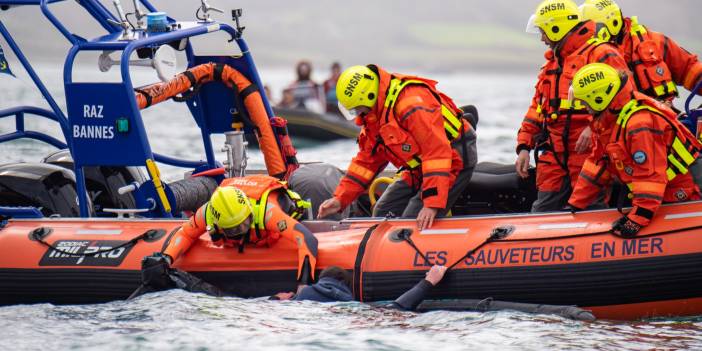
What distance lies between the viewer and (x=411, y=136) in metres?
5.55

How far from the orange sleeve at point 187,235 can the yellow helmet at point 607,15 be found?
2.51 meters

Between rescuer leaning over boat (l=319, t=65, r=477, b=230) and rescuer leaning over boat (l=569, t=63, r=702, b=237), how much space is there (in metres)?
0.74

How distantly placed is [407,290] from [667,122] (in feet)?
4.83

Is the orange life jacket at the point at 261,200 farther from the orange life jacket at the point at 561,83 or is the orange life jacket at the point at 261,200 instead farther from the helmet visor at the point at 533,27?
the helmet visor at the point at 533,27

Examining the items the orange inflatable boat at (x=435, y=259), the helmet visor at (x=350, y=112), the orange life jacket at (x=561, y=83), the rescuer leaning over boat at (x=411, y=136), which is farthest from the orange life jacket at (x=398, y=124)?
the orange life jacket at (x=561, y=83)

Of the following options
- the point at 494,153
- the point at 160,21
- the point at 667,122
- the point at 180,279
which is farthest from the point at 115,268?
the point at 494,153

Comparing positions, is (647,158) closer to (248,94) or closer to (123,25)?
(248,94)

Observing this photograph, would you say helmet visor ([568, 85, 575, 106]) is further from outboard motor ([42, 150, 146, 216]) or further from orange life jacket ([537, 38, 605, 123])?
outboard motor ([42, 150, 146, 216])

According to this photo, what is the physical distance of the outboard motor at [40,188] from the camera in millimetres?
6699

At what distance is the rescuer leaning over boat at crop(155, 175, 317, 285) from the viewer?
18.0 ft

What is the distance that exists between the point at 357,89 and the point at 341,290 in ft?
3.29

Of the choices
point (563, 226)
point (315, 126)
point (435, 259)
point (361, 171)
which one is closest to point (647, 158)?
point (563, 226)

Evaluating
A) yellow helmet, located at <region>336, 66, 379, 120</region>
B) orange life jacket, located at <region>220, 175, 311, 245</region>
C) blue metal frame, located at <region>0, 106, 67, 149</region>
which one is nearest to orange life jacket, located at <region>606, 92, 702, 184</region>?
yellow helmet, located at <region>336, 66, 379, 120</region>

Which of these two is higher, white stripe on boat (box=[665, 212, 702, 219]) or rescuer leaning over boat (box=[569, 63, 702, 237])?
rescuer leaning over boat (box=[569, 63, 702, 237])
